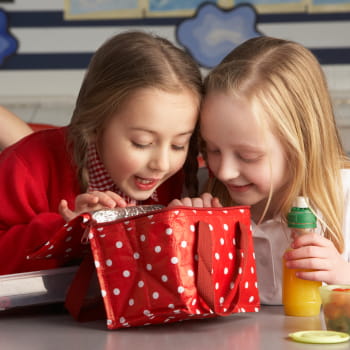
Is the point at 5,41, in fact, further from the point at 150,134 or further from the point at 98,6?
the point at 150,134

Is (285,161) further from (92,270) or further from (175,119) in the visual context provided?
(92,270)

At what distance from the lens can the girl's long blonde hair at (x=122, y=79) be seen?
5.36 ft

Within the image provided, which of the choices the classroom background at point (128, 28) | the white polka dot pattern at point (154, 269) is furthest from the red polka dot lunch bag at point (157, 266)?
the classroom background at point (128, 28)

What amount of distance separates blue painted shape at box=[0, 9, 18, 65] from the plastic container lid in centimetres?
194

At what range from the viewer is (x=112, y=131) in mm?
1651

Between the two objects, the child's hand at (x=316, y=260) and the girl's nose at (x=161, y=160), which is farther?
the girl's nose at (x=161, y=160)

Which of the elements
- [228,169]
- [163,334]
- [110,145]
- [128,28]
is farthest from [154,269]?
[128,28]

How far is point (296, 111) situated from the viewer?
1615 millimetres

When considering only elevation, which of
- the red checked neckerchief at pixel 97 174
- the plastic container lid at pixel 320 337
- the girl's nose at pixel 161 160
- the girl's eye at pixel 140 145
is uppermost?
the girl's eye at pixel 140 145

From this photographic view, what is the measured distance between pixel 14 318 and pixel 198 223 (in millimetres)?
395

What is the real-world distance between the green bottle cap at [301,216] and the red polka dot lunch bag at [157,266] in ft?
0.57

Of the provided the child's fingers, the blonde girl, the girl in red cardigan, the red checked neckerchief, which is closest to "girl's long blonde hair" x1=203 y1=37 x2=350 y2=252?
the blonde girl

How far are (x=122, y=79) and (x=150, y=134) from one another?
14 centimetres

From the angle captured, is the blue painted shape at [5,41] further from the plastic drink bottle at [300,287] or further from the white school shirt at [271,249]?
the plastic drink bottle at [300,287]
